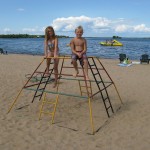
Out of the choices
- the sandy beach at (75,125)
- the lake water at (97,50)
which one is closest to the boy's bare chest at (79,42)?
the sandy beach at (75,125)

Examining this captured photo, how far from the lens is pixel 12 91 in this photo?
32.6ft

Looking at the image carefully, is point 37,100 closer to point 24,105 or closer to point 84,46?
point 24,105

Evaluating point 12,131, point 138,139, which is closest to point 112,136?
point 138,139

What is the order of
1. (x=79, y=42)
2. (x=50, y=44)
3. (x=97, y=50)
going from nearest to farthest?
1. (x=79, y=42)
2. (x=50, y=44)
3. (x=97, y=50)

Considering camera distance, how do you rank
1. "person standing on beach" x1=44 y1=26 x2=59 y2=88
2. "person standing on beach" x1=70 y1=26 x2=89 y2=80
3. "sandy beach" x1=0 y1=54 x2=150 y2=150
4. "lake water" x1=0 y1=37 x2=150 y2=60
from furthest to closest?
"lake water" x1=0 y1=37 x2=150 y2=60 → "person standing on beach" x1=44 y1=26 x2=59 y2=88 → "person standing on beach" x1=70 y1=26 x2=89 y2=80 → "sandy beach" x1=0 y1=54 x2=150 y2=150

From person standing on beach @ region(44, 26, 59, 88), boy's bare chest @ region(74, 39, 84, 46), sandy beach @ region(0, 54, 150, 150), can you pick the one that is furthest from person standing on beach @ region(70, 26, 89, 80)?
sandy beach @ region(0, 54, 150, 150)

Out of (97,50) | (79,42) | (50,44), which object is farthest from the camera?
(97,50)

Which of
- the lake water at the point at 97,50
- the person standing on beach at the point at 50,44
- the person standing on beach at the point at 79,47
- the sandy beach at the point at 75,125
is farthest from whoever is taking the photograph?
the lake water at the point at 97,50

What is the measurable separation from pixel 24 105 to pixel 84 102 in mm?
1953

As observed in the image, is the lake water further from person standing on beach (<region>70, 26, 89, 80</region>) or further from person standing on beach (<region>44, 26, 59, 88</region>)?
person standing on beach (<region>70, 26, 89, 80</region>)

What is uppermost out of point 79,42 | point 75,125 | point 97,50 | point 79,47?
point 79,42

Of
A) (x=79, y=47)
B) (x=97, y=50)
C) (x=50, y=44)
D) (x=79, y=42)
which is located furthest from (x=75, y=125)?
(x=97, y=50)

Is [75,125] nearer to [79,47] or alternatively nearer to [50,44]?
[79,47]

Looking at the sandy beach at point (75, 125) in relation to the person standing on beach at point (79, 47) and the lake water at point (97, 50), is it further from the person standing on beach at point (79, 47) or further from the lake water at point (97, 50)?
the lake water at point (97, 50)
